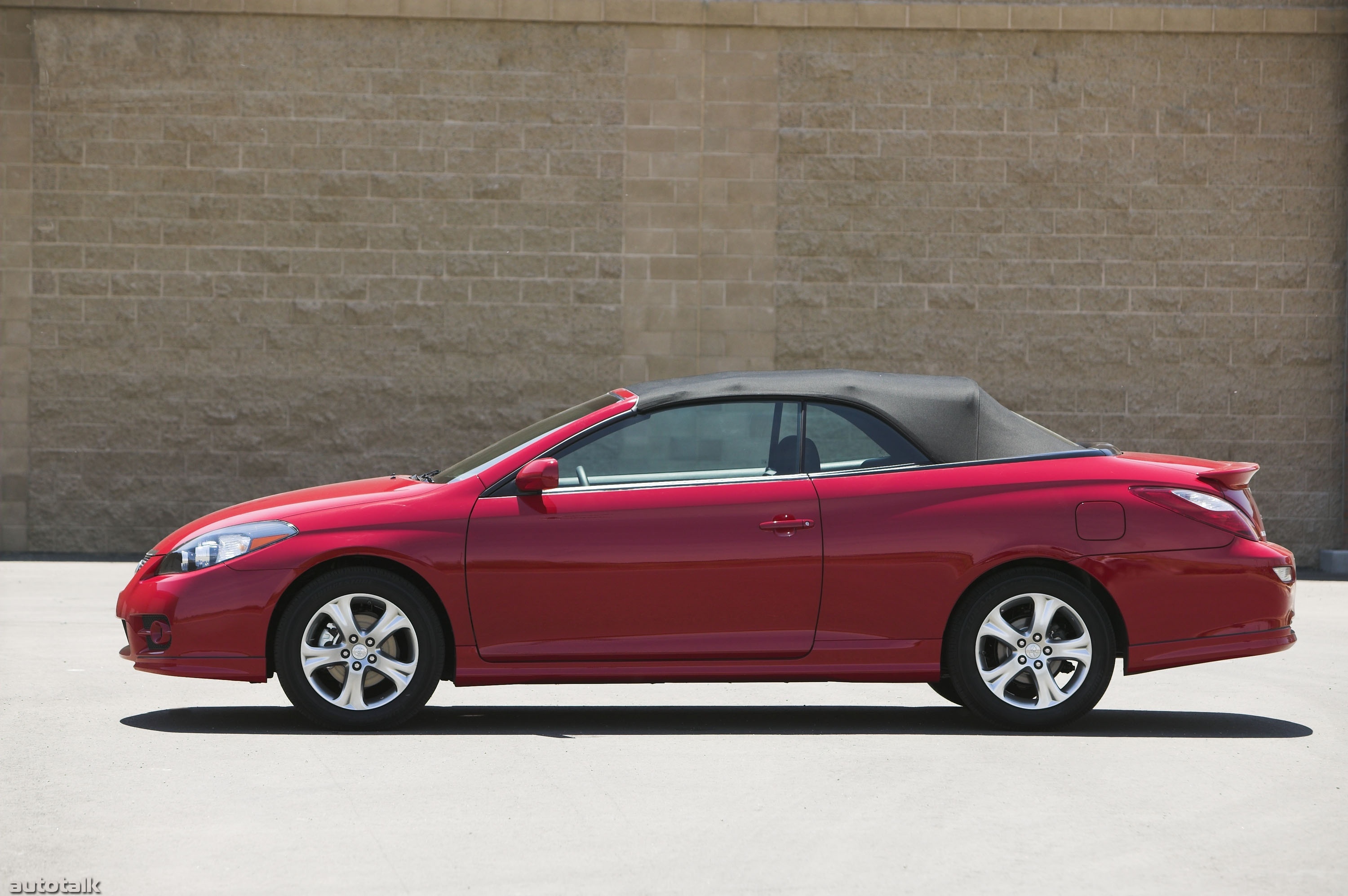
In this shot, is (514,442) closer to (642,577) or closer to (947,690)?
(642,577)

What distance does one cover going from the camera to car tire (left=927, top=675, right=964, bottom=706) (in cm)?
793

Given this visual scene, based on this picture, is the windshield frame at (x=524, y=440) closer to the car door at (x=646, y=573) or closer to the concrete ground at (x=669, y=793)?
the car door at (x=646, y=573)

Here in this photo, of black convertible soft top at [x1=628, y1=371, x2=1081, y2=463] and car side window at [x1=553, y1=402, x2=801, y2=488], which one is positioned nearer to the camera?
car side window at [x1=553, y1=402, x2=801, y2=488]

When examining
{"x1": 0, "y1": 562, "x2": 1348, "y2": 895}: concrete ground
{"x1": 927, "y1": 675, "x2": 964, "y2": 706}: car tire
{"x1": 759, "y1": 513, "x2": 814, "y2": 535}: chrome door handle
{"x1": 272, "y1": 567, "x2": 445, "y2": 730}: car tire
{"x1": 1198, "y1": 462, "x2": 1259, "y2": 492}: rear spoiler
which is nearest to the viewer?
{"x1": 0, "y1": 562, "x2": 1348, "y2": 895}: concrete ground

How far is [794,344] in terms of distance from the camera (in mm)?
16156

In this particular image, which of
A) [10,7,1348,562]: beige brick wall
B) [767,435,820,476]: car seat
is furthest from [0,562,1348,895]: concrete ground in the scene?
[10,7,1348,562]: beige brick wall

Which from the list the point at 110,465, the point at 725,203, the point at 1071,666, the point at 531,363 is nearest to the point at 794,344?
the point at 725,203

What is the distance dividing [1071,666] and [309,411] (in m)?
10.4

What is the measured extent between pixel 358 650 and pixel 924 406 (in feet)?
8.54

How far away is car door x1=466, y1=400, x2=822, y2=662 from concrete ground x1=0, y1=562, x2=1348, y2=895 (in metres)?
0.41

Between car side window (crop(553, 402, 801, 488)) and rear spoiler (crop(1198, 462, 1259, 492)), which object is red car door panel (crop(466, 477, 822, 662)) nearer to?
car side window (crop(553, 402, 801, 488))

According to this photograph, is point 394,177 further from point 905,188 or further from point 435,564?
point 435,564

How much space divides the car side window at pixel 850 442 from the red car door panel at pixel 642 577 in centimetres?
29

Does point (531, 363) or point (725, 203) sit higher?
point (725, 203)
